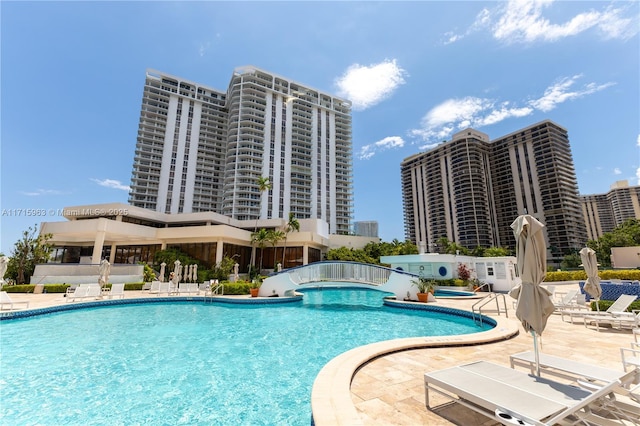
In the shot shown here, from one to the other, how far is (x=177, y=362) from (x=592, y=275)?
12948 mm

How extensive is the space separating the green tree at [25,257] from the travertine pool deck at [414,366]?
2816 centimetres

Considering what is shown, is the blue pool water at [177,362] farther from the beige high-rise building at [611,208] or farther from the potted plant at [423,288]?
the beige high-rise building at [611,208]

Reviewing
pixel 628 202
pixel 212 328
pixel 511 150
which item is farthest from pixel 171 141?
pixel 628 202

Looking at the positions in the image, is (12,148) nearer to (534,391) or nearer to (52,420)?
(52,420)

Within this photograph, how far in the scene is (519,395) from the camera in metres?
2.62

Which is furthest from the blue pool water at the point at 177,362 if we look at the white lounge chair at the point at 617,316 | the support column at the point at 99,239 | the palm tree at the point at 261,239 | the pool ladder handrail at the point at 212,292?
the palm tree at the point at 261,239

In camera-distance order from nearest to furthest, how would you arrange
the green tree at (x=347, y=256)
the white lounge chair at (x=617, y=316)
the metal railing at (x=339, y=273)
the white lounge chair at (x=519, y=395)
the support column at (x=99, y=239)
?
1. the white lounge chair at (x=519, y=395)
2. the white lounge chair at (x=617, y=316)
3. the metal railing at (x=339, y=273)
4. the support column at (x=99, y=239)
5. the green tree at (x=347, y=256)

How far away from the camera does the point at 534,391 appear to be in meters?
2.71

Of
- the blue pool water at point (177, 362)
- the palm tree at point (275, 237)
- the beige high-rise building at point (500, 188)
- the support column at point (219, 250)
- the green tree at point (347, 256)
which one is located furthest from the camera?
the beige high-rise building at point (500, 188)

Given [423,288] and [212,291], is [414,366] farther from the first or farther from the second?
[212,291]

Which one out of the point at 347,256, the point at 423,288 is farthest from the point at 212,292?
the point at 347,256

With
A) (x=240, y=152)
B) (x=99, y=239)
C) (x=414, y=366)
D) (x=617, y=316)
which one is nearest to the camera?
(x=414, y=366)

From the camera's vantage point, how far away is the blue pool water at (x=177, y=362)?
4340 millimetres

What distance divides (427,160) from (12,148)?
342 ft
